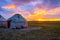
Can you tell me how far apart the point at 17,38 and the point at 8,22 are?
527 cm

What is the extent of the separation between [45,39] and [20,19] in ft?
24.2

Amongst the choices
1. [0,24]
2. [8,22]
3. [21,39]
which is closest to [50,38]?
[21,39]

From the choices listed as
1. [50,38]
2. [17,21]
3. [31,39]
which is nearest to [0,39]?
[31,39]

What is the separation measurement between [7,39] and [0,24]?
595cm

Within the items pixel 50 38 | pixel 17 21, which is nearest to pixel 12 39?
pixel 50 38

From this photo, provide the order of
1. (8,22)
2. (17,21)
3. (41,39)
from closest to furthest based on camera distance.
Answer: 1. (41,39)
2. (8,22)
3. (17,21)

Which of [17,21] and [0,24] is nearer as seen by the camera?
[0,24]

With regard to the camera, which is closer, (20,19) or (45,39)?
(45,39)

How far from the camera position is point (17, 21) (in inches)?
452

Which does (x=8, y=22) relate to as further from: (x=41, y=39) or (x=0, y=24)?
(x=41, y=39)

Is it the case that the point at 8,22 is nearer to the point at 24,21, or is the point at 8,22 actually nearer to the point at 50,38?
the point at 24,21

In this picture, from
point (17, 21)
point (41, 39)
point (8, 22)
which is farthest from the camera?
point (17, 21)

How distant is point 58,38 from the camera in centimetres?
471

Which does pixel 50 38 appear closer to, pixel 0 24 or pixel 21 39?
pixel 21 39
